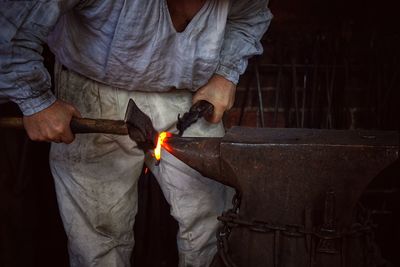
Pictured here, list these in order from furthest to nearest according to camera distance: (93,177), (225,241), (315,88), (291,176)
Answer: (315,88) → (93,177) → (225,241) → (291,176)

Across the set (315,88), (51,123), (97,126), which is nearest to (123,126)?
(97,126)

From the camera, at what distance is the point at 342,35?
242cm

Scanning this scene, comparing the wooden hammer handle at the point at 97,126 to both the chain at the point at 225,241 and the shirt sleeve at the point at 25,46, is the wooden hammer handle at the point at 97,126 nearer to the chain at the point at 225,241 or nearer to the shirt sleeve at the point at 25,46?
the shirt sleeve at the point at 25,46

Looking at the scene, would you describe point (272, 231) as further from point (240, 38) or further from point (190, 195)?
point (240, 38)

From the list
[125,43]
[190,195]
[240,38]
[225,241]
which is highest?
[240,38]

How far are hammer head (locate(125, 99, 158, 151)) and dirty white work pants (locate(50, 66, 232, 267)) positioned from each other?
0.98 ft

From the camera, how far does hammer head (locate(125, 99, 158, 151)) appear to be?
1307 mm

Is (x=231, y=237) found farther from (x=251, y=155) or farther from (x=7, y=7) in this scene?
(x=7, y=7)

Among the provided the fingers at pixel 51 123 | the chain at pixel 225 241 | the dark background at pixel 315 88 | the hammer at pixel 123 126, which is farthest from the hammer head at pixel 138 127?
the dark background at pixel 315 88

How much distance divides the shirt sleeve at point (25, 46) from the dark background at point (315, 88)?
1.09 m

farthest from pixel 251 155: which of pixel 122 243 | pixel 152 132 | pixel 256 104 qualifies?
pixel 256 104

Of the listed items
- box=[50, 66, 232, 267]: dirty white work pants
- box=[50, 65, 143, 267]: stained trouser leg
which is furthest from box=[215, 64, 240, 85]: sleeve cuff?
box=[50, 65, 143, 267]: stained trouser leg

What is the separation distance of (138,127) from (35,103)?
1.10ft

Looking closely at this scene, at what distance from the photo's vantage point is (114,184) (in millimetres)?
1740
